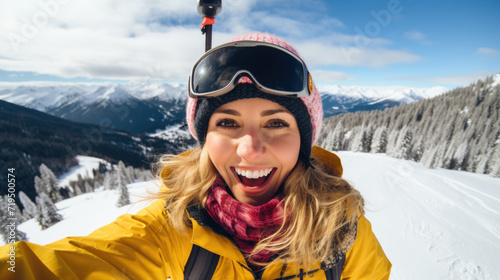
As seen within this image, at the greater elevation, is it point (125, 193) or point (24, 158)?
point (125, 193)

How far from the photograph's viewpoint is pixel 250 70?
5.50 ft

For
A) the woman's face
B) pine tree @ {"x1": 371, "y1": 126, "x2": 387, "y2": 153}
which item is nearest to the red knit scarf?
the woman's face

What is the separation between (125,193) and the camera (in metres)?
21.8

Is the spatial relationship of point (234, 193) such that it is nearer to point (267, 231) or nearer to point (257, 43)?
point (267, 231)

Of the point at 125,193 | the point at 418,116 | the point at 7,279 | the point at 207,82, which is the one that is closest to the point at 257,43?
the point at 207,82

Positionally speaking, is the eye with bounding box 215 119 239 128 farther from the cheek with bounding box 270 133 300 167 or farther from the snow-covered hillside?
the snow-covered hillside

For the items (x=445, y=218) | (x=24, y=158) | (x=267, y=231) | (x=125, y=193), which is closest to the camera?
(x=267, y=231)

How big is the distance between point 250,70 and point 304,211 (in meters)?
1.18

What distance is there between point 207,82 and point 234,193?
37.7 inches

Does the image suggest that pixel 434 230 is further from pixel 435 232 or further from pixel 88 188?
pixel 88 188

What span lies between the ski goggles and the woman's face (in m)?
0.17

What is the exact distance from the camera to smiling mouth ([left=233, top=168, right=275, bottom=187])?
5.22 ft

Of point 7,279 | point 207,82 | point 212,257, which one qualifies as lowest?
point 212,257

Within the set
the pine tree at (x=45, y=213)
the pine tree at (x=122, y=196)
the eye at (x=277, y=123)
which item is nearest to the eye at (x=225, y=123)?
the eye at (x=277, y=123)
